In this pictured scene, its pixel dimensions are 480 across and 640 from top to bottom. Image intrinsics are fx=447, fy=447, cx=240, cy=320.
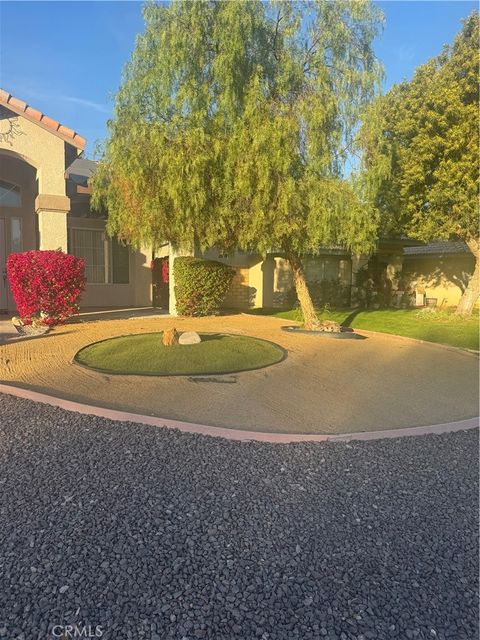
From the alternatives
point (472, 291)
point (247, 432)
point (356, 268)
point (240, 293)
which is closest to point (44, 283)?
point (247, 432)

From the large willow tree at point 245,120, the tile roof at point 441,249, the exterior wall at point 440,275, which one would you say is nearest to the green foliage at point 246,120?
the large willow tree at point 245,120

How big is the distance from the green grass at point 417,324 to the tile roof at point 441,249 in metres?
5.32

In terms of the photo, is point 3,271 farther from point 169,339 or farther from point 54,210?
point 169,339

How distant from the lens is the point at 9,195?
14000 mm

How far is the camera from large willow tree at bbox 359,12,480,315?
1294cm

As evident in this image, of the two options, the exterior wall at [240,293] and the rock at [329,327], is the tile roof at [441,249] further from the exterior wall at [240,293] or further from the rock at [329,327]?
the rock at [329,327]

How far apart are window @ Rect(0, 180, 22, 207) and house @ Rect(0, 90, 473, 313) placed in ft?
0.09

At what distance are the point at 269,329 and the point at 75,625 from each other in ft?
32.2

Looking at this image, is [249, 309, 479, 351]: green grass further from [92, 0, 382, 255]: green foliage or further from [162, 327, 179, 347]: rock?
[162, 327, 179, 347]: rock

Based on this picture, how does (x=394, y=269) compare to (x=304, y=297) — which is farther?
(x=394, y=269)

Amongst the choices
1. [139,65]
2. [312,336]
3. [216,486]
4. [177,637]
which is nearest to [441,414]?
[216,486]

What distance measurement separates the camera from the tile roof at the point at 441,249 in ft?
65.4

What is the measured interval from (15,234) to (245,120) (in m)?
9.03

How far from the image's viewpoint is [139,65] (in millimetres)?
9086
